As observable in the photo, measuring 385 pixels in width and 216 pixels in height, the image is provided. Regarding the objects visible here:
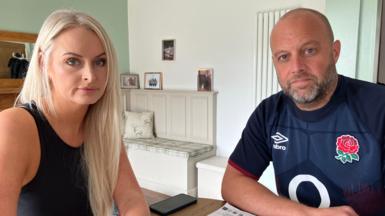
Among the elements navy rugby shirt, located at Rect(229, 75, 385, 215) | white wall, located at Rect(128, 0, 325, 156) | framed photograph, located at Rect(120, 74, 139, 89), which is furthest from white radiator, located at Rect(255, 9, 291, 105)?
navy rugby shirt, located at Rect(229, 75, 385, 215)

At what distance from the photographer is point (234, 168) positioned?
124 cm

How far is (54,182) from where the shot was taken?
0.94 meters

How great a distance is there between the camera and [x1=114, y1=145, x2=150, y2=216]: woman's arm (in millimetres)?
1051

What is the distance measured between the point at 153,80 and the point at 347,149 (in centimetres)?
342

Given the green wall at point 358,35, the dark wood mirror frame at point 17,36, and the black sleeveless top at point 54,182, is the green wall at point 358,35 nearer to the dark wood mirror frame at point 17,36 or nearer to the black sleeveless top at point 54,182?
the black sleeveless top at point 54,182

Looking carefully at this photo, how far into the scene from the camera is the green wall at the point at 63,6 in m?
3.42

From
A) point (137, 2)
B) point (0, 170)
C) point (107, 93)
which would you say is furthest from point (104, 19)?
point (0, 170)

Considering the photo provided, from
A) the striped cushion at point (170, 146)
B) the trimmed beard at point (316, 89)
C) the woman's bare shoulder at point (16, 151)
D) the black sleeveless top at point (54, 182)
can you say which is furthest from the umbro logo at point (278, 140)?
the striped cushion at point (170, 146)

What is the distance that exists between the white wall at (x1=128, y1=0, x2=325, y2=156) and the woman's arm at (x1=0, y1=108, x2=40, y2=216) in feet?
8.84

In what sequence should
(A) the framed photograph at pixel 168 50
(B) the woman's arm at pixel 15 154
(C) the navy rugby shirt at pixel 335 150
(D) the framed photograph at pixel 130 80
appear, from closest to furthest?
(B) the woman's arm at pixel 15 154
(C) the navy rugby shirt at pixel 335 150
(A) the framed photograph at pixel 168 50
(D) the framed photograph at pixel 130 80

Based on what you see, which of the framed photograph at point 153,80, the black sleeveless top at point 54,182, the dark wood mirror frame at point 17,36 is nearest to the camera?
the black sleeveless top at point 54,182

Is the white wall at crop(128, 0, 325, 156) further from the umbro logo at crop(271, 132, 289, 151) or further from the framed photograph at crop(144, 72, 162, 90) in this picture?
the umbro logo at crop(271, 132, 289, 151)

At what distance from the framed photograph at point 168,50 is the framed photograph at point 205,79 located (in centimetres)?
48

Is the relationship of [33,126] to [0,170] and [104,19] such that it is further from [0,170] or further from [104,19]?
[104,19]
